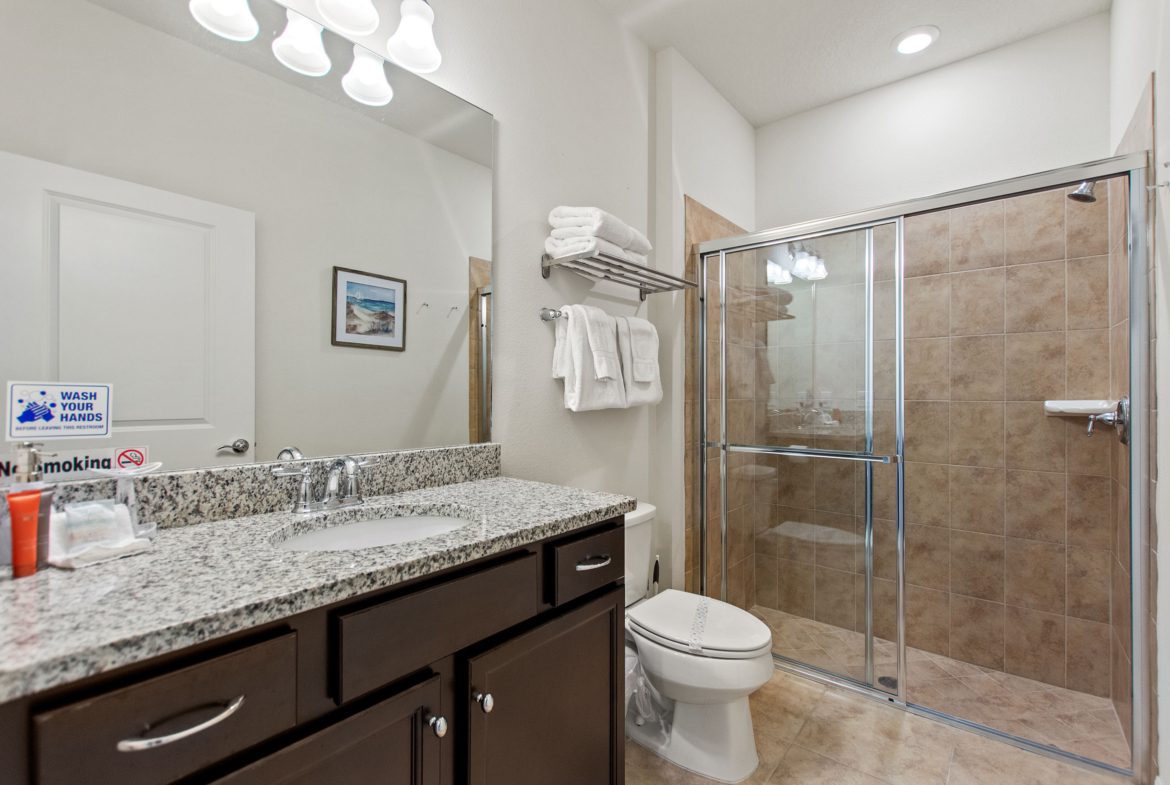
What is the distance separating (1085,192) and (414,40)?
2147 millimetres

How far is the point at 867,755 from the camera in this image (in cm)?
168

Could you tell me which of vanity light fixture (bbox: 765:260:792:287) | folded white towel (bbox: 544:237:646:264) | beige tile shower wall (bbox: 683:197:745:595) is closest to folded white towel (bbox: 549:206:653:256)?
folded white towel (bbox: 544:237:646:264)

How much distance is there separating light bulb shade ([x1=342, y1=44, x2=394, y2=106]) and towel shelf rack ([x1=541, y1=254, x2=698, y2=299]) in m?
0.66

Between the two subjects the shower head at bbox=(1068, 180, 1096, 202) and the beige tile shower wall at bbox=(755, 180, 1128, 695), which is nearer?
the shower head at bbox=(1068, 180, 1096, 202)

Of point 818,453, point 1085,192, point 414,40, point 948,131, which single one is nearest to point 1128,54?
point 1085,192

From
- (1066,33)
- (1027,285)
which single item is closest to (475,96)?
(1027,285)

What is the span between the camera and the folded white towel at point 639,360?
196 centimetres

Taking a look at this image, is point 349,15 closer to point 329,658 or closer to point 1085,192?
point 329,658

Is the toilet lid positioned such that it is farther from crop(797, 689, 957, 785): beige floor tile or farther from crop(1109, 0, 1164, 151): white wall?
crop(1109, 0, 1164, 151): white wall

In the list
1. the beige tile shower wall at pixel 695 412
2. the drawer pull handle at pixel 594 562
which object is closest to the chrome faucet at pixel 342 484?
the drawer pull handle at pixel 594 562

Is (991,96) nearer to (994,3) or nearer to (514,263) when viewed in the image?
(994,3)

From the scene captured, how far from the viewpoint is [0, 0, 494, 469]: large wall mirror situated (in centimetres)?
90

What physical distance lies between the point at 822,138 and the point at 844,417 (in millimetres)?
1644

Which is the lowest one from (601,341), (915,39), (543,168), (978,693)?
(978,693)
